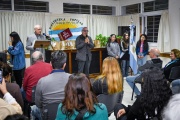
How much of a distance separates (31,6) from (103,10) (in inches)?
115

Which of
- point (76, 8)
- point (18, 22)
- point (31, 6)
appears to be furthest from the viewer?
point (76, 8)

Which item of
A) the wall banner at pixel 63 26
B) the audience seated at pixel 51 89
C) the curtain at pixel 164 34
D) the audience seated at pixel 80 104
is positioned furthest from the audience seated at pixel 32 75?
the curtain at pixel 164 34

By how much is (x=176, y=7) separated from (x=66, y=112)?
245 inches

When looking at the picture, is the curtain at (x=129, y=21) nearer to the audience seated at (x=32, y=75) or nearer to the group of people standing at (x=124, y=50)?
the group of people standing at (x=124, y=50)

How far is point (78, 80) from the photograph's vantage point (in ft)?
5.44

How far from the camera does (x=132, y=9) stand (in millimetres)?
8664

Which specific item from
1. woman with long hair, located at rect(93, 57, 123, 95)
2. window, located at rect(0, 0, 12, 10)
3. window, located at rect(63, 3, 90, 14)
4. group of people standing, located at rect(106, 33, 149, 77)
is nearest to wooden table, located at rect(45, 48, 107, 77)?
group of people standing, located at rect(106, 33, 149, 77)

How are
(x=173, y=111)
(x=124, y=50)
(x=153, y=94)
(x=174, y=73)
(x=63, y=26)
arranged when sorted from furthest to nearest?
(x=63, y=26), (x=124, y=50), (x=174, y=73), (x=153, y=94), (x=173, y=111)

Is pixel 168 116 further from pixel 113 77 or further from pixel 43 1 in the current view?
pixel 43 1

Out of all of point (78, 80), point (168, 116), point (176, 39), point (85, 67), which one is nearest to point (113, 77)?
point (78, 80)

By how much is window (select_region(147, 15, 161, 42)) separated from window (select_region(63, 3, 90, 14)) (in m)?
2.37

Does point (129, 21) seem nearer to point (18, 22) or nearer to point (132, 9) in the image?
point (132, 9)

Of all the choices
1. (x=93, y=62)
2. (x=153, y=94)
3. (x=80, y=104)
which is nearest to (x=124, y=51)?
(x=93, y=62)

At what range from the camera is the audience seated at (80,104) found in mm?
1568
